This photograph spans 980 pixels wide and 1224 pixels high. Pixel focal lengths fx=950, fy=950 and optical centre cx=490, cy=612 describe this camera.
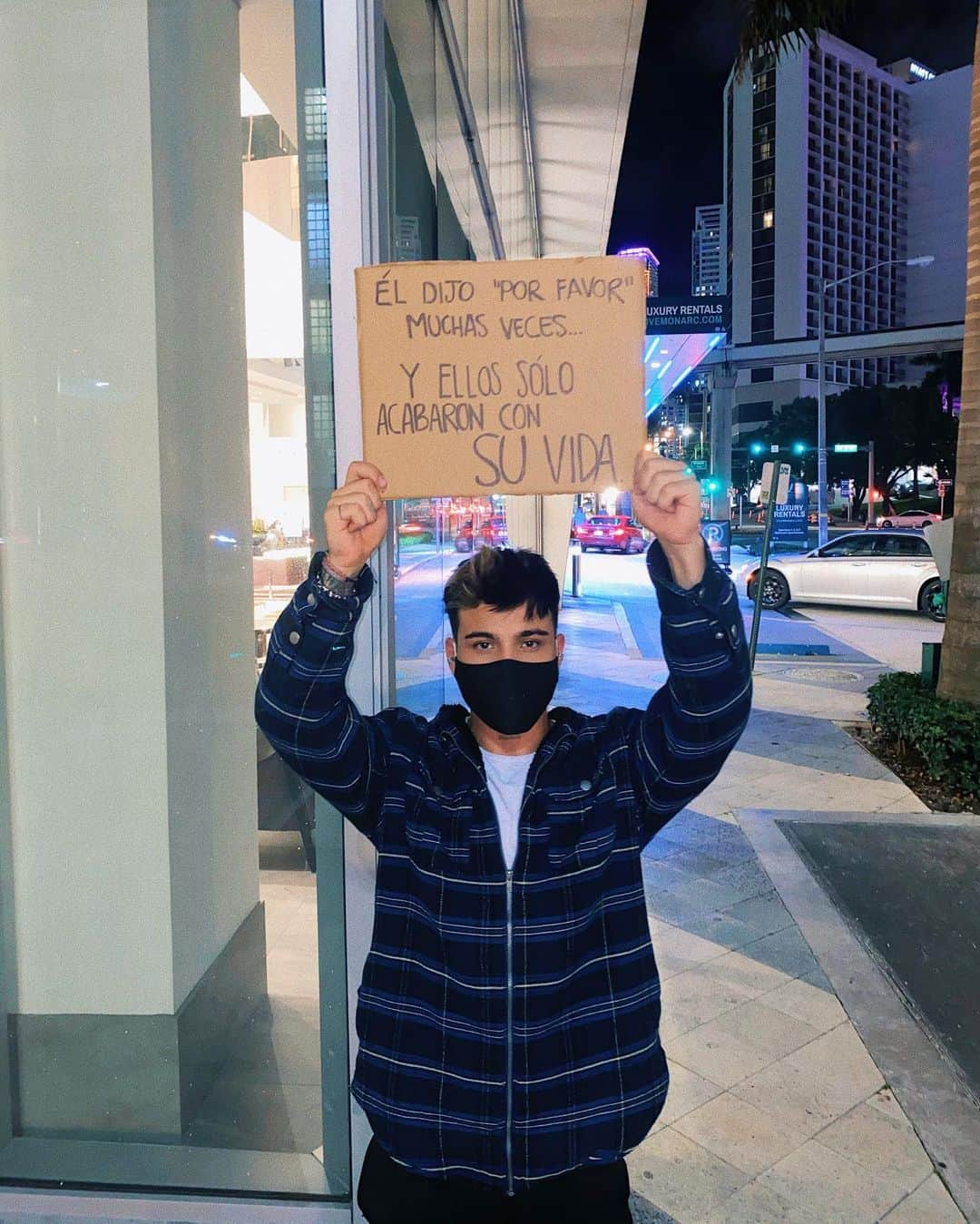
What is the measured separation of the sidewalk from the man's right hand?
6.88 feet

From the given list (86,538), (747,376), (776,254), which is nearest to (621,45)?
(86,538)

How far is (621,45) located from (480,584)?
6.69 m

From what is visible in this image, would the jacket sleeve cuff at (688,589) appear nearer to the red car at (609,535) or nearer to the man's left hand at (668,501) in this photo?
the man's left hand at (668,501)

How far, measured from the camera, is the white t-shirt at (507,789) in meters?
1.67

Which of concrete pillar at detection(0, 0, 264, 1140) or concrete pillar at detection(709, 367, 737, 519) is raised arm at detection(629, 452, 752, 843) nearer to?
concrete pillar at detection(0, 0, 264, 1140)

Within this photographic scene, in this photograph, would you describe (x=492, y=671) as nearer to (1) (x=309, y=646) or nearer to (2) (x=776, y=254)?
(1) (x=309, y=646)

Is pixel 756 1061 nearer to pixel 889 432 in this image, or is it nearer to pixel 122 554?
pixel 122 554

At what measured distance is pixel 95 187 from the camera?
244 centimetres

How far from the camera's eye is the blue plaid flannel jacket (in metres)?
1.59

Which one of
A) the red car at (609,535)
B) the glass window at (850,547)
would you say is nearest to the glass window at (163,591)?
the glass window at (850,547)

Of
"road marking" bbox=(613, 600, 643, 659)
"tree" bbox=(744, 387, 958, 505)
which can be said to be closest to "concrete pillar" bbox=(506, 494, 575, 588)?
"road marking" bbox=(613, 600, 643, 659)

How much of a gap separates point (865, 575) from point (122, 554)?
1735cm

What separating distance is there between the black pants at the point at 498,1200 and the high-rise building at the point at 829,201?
415 ft

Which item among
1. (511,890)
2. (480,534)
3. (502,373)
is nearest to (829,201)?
(480,534)
